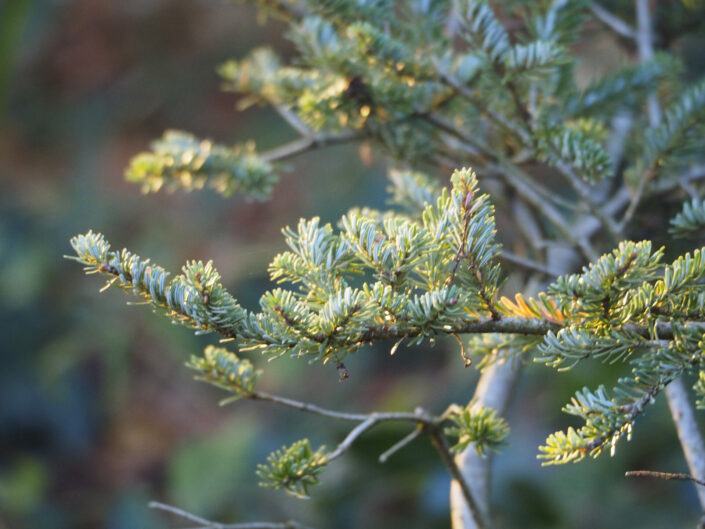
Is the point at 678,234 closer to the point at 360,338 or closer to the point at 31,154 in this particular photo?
the point at 360,338

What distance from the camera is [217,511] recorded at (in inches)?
61.9

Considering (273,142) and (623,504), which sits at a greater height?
(273,142)

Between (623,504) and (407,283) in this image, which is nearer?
(407,283)

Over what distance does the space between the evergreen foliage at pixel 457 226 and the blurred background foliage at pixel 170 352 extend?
1.01 ft

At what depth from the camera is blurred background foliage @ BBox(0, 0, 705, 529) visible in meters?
1.36

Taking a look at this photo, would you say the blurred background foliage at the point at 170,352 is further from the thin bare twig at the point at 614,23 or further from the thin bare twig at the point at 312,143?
the thin bare twig at the point at 312,143

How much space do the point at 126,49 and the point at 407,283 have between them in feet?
7.97

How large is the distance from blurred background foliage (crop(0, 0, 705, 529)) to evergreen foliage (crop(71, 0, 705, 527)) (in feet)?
1.01

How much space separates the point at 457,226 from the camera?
317mm

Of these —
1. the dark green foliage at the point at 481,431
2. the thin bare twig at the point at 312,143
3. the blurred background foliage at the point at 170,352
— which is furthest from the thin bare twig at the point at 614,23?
the dark green foliage at the point at 481,431

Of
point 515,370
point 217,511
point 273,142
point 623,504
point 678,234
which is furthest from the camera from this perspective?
point 273,142

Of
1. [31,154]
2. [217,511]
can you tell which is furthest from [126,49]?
[217,511]

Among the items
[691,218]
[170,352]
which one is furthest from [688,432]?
[170,352]

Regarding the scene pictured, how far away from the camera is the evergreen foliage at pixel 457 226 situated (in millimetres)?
312
